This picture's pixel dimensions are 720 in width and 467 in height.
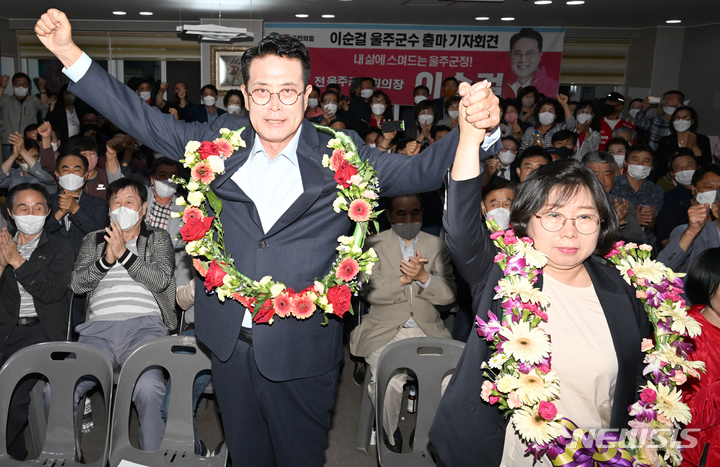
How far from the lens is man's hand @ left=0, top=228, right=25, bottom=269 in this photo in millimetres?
3066

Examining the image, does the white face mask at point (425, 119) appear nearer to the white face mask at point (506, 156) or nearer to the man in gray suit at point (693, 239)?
the white face mask at point (506, 156)

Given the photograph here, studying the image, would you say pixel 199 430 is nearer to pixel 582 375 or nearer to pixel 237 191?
pixel 237 191

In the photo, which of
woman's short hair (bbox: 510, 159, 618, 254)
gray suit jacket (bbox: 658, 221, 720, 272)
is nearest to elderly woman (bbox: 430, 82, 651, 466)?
woman's short hair (bbox: 510, 159, 618, 254)

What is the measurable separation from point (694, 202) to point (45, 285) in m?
4.29

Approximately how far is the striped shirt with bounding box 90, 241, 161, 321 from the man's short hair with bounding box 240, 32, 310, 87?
1898 millimetres

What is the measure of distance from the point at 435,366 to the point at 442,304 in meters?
0.90

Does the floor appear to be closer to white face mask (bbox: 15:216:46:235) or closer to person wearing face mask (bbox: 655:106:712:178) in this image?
white face mask (bbox: 15:216:46:235)

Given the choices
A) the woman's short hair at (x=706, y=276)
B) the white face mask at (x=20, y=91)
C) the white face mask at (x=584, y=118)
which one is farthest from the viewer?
the white face mask at (x=20, y=91)

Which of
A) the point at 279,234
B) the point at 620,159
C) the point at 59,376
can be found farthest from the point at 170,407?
the point at 620,159

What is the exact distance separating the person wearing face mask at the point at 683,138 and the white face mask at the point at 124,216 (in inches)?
224

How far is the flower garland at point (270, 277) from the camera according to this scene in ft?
5.89

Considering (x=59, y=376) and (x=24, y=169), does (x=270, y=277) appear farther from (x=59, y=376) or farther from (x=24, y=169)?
(x=24, y=169)

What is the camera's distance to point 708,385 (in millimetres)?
2131

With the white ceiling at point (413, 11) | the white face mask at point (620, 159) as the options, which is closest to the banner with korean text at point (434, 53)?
the white ceiling at point (413, 11)
